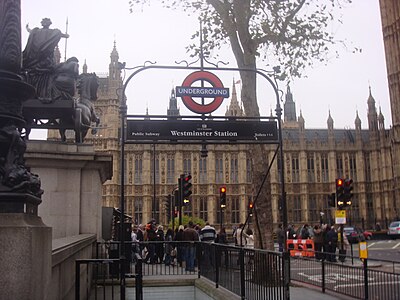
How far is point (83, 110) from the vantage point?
11164mm

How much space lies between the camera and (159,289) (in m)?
11.3

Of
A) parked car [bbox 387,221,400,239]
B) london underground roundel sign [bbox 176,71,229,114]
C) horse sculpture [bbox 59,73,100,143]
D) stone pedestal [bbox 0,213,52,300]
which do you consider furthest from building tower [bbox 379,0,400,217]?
stone pedestal [bbox 0,213,52,300]

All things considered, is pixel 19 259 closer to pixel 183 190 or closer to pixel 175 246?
pixel 175 246

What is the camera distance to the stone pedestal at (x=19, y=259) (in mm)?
3744

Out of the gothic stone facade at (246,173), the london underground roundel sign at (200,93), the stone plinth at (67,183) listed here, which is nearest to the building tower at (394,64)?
the gothic stone facade at (246,173)

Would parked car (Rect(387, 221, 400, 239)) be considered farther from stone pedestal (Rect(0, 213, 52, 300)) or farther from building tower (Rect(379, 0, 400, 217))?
stone pedestal (Rect(0, 213, 52, 300))

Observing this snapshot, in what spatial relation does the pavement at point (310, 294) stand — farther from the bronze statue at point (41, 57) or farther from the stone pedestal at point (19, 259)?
the stone pedestal at point (19, 259)

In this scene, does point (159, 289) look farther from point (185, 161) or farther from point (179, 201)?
point (185, 161)

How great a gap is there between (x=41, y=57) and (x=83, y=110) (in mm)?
1804

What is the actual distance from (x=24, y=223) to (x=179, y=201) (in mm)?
16866

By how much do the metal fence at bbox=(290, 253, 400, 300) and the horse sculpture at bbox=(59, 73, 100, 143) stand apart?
19.6ft

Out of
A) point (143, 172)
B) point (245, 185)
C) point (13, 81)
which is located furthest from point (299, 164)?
point (13, 81)

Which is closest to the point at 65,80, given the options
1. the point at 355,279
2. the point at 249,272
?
the point at 249,272

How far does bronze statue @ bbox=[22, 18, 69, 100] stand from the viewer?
923cm
